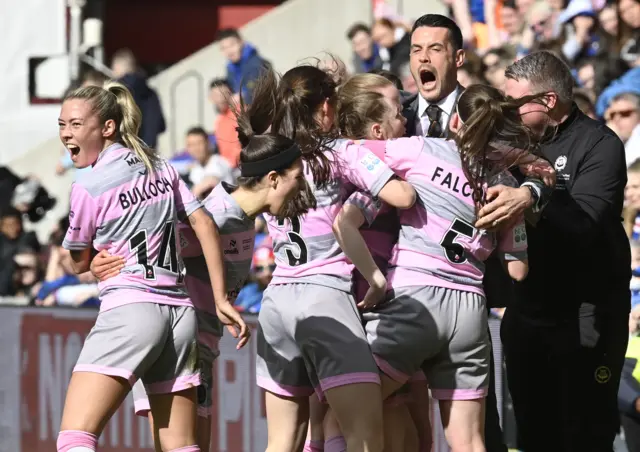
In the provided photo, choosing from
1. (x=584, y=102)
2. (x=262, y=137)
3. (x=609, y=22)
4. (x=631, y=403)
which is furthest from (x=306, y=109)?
(x=609, y=22)

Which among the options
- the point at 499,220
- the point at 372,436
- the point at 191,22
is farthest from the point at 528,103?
the point at 191,22

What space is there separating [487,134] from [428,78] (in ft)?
3.04

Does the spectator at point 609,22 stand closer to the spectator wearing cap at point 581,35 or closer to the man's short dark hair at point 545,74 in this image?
the spectator wearing cap at point 581,35

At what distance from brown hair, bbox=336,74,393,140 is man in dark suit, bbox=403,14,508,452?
0.41m

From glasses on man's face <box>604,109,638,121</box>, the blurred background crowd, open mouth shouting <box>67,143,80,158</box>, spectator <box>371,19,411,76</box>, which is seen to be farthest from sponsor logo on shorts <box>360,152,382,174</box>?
spectator <box>371,19,411,76</box>

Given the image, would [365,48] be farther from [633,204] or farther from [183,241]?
[183,241]

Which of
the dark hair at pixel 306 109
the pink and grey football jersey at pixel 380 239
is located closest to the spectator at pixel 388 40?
the dark hair at pixel 306 109

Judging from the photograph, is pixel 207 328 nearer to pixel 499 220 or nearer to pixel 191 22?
pixel 499 220

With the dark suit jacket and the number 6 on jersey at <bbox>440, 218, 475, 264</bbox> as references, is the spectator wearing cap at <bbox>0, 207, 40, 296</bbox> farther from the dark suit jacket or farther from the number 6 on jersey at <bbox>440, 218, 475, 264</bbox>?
the number 6 on jersey at <bbox>440, 218, 475, 264</bbox>

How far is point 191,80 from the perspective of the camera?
16.6 m

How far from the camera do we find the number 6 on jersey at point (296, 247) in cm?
541

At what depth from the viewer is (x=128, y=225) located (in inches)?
214

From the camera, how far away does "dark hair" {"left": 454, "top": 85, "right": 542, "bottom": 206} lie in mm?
5129

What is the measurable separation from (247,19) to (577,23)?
32.1ft
